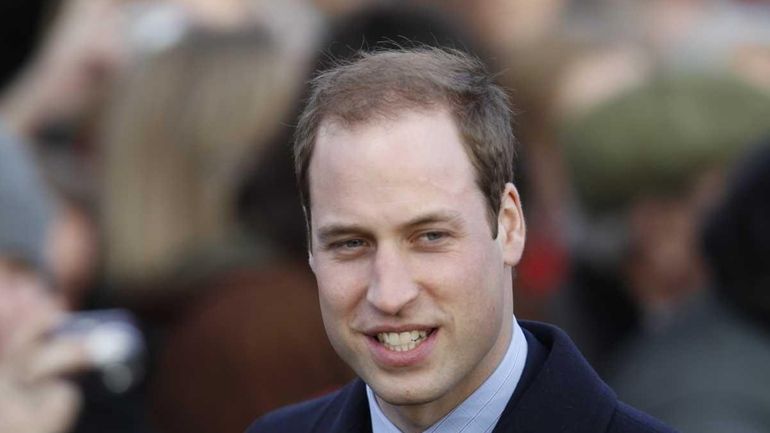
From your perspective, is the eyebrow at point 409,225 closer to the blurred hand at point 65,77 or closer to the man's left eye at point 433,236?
the man's left eye at point 433,236

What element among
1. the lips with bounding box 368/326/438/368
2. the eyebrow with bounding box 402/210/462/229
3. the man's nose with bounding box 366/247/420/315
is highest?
the eyebrow with bounding box 402/210/462/229

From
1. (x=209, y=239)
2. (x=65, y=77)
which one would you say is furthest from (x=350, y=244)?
(x=65, y=77)

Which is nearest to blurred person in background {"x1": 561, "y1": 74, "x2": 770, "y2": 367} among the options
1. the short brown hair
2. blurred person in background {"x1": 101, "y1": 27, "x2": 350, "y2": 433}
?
blurred person in background {"x1": 101, "y1": 27, "x2": 350, "y2": 433}

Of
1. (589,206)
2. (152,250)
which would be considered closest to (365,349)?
(152,250)

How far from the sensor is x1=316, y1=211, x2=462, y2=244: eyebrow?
8.97 feet

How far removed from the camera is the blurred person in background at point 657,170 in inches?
216

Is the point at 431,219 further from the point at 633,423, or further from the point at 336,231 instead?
the point at 633,423

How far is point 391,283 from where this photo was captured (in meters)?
2.75

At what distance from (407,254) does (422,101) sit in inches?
9.5

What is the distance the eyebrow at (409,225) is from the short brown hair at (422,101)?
79 mm

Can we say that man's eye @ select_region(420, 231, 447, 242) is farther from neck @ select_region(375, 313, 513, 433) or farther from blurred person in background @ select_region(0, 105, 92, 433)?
blurred person in background @ select_region(0, 105, 92, 433)

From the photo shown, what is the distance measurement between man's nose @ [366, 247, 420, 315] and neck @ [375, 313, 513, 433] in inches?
7.8

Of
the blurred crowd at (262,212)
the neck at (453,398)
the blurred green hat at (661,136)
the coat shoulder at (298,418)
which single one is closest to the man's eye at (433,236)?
the neck at (453,398)

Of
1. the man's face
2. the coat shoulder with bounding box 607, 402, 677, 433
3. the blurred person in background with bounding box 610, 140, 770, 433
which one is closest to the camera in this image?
the man's face
